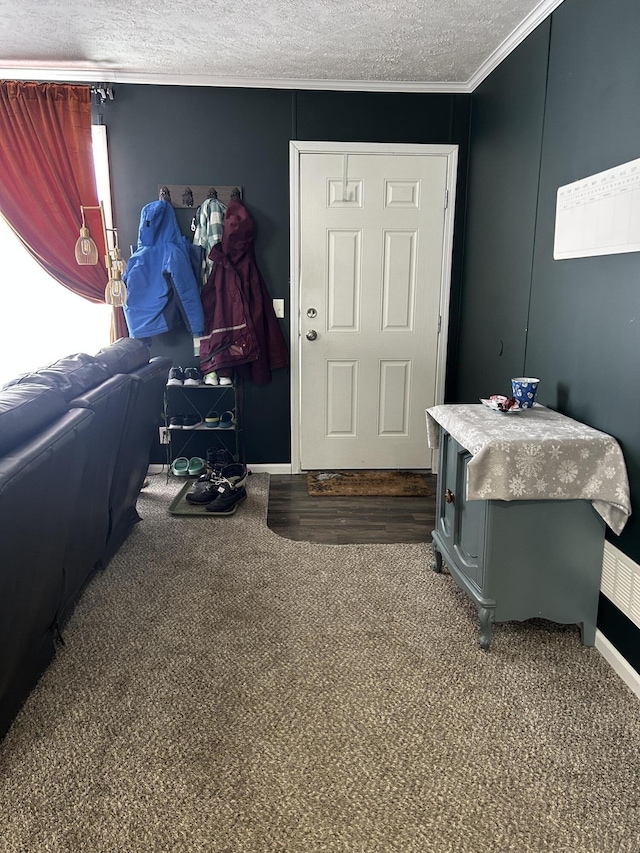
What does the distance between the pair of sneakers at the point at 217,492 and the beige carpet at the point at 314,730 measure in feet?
2.60

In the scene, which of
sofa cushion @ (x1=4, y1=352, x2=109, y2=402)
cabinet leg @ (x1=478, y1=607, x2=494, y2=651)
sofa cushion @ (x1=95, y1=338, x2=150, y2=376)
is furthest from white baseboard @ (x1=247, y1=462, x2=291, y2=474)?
cabinet leg @ (x1=478, y1=607, x2=494, y2=651)

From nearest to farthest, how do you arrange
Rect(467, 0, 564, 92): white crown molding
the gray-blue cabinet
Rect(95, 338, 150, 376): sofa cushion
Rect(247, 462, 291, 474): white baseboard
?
the gray-blue cabinet < Rect(95, 338, 150, 376): sofa cushion < Rect(467, 0, 564, 92): white crown molding < Rect(247, 462, 291, 474): white baseboard

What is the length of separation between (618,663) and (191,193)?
11.1 feet

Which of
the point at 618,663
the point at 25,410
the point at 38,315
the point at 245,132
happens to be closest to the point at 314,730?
the point at 618,663

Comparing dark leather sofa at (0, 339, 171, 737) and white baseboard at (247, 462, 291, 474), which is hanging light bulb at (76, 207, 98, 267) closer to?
dark leather sofa at (0, 339, 171, 737)

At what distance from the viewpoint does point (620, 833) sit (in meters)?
1.44

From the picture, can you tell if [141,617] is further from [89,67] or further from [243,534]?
[89,67]

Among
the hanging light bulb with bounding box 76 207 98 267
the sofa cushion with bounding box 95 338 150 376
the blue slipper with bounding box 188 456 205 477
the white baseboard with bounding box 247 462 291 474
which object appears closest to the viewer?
the sofa cushion with bounding box 95 338 150 376

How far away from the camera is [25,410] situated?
1.65m

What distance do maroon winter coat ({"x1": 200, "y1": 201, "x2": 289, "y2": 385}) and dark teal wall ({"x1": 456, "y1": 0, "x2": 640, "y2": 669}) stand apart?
1.35m

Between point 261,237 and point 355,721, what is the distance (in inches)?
118

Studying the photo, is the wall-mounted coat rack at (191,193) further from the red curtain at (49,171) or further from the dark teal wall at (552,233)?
the dark teal wall at (552,233)

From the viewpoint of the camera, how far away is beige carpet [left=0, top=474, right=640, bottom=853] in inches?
57.5

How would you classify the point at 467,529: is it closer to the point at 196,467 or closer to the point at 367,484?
the point at 367,484
